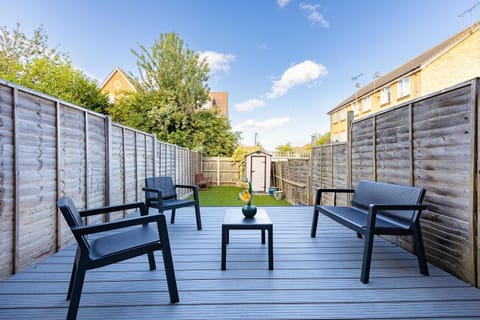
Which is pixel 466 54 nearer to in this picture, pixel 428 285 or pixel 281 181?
pixel 281 181

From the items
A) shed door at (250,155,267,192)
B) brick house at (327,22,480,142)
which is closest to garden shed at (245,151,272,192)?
shed door at (250,155,267,192)

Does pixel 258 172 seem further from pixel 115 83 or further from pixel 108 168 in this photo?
pixel 115 83

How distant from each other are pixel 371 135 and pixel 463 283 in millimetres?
2024

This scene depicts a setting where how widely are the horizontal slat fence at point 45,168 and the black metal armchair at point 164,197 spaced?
68cm

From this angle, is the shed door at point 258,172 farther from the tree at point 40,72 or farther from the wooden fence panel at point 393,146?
the tree at point 40,72

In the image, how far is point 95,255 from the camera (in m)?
1.47

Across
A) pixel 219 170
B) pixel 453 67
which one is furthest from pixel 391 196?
pixel 453 67

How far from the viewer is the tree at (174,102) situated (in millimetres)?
12336

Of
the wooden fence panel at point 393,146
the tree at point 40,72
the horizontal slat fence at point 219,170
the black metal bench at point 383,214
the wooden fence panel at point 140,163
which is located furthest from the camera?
the horizontal slat fence at point 219,170

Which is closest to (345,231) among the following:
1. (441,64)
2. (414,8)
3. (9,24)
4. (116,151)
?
(116,151)

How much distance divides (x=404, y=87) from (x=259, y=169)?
9.22m

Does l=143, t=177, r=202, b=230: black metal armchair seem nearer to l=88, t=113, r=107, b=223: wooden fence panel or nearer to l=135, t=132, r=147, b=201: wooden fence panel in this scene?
l=88, t=113, r=107, b=223: wooden fence panel

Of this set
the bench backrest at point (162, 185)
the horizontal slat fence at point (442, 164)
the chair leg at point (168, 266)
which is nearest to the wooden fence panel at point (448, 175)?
the horizontal slat fence at point (442, 164)

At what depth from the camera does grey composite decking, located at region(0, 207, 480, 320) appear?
1.46m
